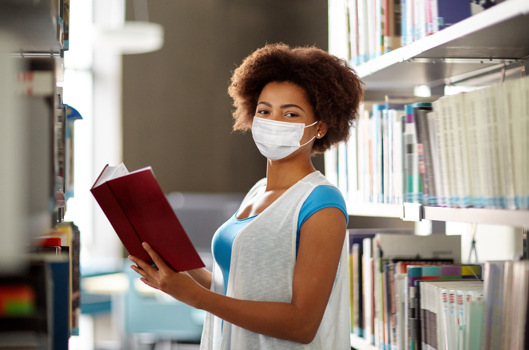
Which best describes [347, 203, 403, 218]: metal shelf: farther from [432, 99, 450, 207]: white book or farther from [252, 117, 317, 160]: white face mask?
[252, 117, 317, 160]: white face mask

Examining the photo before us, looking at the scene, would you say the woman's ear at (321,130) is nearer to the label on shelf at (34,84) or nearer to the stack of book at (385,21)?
the stack of book at (385,21)

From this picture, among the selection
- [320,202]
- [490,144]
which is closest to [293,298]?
[320,202]

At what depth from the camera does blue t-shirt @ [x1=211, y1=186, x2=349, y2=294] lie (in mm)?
1249

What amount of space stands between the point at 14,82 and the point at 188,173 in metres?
4.56

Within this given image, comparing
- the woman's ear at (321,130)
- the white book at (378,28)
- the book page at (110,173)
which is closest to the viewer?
the book page at (110,173)

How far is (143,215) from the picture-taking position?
3.37 ft

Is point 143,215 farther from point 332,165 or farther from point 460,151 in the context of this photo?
point 332,165

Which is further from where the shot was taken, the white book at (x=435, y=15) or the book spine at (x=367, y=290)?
the book spine at (x=367, y=290)

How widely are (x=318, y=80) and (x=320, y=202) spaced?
417 mm

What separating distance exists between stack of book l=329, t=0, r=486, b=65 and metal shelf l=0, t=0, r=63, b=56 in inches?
38.3

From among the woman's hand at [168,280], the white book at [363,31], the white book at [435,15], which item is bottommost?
the woman's hand at [168,280]

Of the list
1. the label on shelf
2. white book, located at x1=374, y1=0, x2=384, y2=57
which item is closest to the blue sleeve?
white book, located at x1=374, y1=0, x2=384, y2=57

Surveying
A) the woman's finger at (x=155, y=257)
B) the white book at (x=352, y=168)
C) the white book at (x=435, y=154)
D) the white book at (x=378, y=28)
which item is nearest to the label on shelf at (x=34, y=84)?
the woman's finger at (x=155, y=257)

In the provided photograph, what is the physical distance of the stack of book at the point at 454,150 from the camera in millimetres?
965
